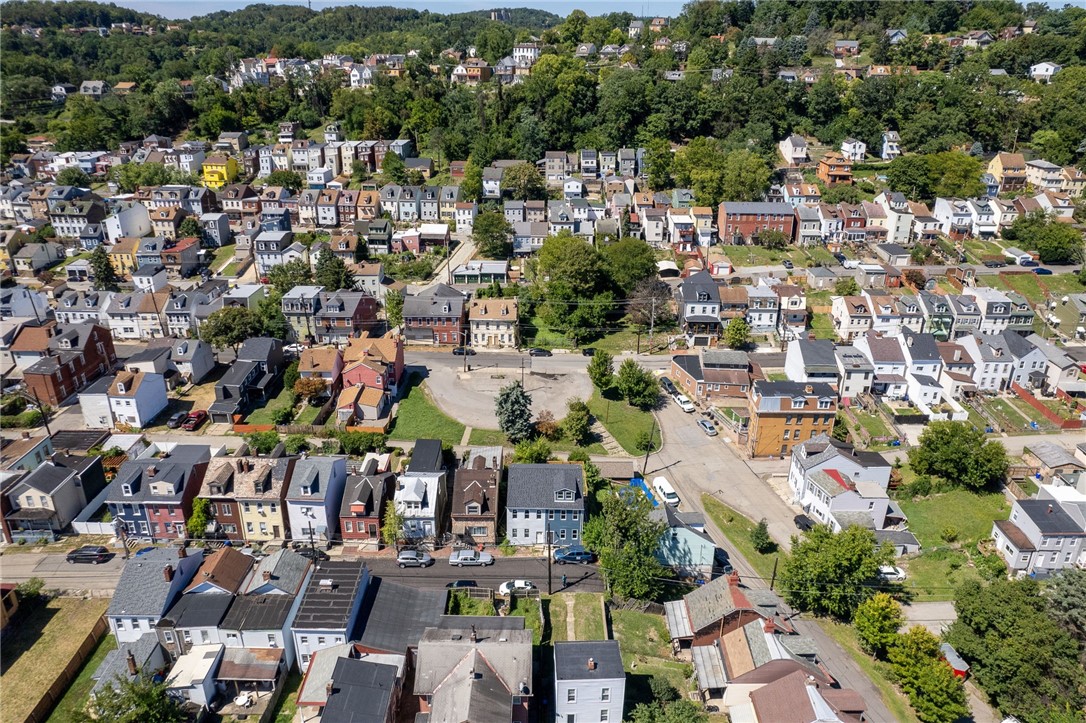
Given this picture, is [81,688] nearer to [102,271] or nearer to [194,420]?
[194,420]

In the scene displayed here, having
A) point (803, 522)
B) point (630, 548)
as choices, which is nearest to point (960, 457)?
point (803, 522)

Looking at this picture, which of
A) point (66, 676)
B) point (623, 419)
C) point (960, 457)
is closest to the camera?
point (66, 676)

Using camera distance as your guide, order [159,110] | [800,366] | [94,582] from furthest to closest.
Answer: [159,110], [800,366], [94,582]

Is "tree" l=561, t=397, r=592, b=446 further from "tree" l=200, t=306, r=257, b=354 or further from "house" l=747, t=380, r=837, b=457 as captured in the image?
"tree" l=200, t=306, r=257, b=354

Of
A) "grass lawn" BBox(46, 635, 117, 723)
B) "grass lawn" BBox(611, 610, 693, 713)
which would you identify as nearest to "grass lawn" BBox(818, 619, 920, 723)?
"grass lawn" BBox(611, 610, 693, 713)

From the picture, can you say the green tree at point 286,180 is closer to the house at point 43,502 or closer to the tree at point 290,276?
the tree at point 290,276

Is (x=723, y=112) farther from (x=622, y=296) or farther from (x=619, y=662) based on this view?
(x=619, y=662)

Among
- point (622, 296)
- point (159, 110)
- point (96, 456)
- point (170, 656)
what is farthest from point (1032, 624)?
point (159, 110)
